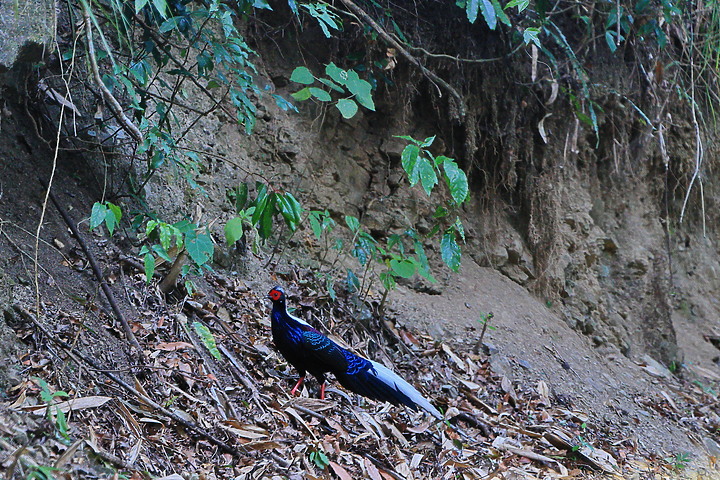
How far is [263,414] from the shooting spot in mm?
3389

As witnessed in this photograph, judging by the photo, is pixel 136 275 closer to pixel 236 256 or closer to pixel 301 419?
pixel 236 256

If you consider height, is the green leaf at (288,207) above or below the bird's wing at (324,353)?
above

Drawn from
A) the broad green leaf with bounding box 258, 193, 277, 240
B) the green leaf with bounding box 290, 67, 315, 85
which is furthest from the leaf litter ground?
the green leaf with bounding box 290, 67, 315, 85

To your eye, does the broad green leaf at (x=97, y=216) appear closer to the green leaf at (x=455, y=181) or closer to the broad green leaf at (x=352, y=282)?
the green leaf at (x=455, y=181)

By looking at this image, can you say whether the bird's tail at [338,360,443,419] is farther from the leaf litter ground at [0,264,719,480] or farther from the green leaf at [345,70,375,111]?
the green leaf at [345,70,375,111]

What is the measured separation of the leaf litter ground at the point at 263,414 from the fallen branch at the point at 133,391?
0.03 m

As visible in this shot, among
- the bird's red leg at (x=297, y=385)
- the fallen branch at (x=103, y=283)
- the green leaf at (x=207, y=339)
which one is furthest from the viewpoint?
the bird's red leg at (x=297, y=385)

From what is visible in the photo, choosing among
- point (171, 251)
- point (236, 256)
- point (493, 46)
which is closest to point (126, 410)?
point (171, 251)

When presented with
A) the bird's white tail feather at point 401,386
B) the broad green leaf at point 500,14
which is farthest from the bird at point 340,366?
the broad green leaf at point 500,14

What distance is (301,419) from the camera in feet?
11.3

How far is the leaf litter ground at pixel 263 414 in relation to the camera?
2607 millimetres

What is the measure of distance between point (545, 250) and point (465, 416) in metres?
2.40

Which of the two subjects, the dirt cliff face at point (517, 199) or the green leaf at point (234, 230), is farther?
the dirt cliff face at point (517, 199)

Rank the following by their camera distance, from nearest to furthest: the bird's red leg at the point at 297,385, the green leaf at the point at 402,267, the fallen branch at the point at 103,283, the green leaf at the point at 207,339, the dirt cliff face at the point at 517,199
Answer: the fallen branch at the point at 103,283
the green leaf at the point at 207,339
the bird's red leg at the point at 297,385
the green leaf at the point at 402,267
the dirt cliff face at the point at 517,199
